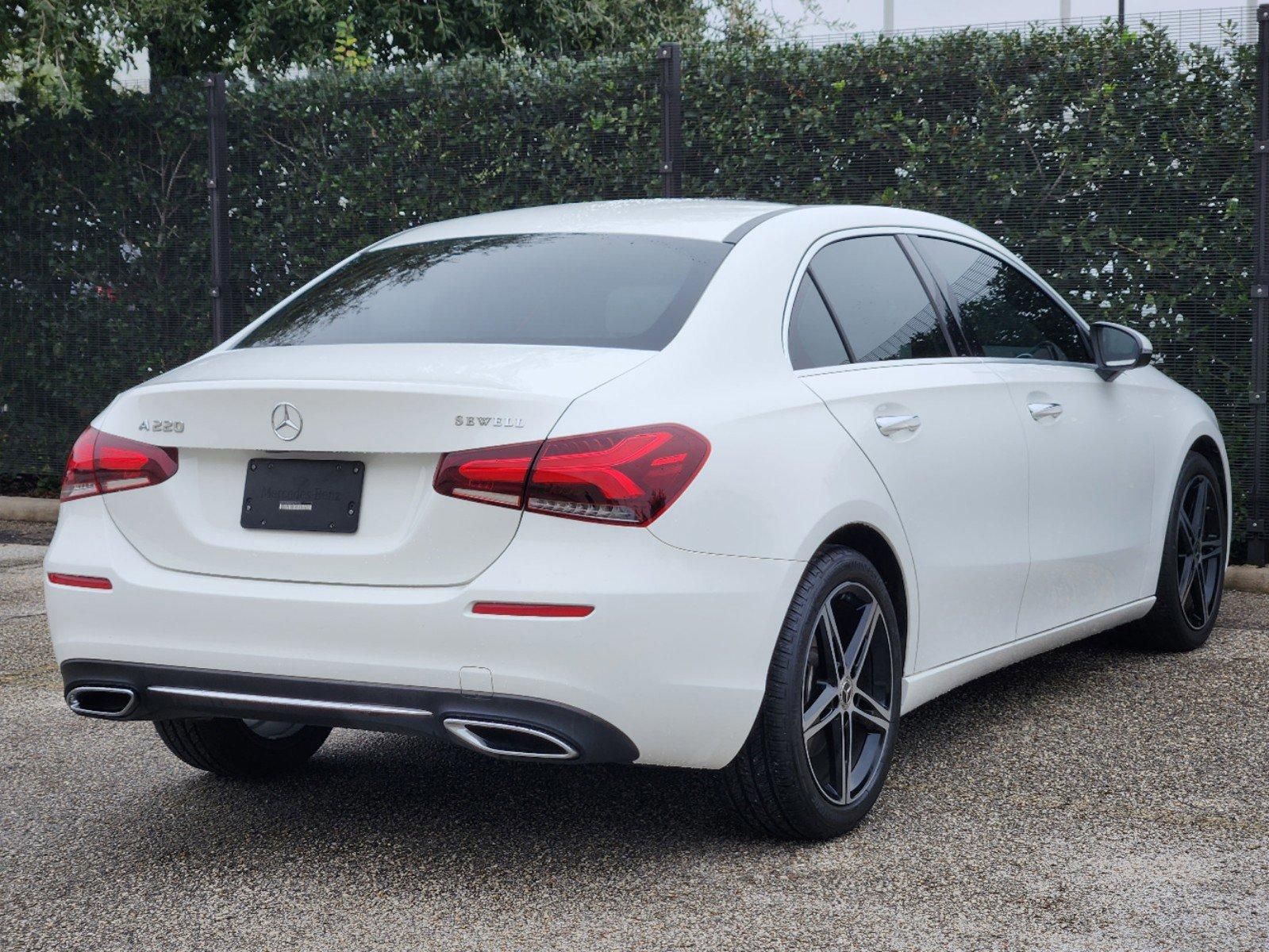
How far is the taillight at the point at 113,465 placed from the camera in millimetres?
3699

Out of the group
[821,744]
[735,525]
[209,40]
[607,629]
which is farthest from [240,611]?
[209,40]

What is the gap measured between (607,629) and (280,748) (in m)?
1.66

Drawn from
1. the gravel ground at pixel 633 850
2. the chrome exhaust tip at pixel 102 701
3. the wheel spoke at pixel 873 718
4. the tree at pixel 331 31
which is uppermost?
the tree at pixel 331 31

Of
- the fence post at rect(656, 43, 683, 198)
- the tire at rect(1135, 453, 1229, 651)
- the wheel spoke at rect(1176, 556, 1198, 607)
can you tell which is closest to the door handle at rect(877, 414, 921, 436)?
the tire at rect(1135, 453, 1229, 651)

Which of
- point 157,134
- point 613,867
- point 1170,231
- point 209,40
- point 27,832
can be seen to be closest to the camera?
point 613,867

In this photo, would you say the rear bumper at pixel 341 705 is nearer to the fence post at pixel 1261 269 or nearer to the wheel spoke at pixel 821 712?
the wheel spoke at pixel 821 712

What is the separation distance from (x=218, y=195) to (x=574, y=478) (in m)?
7.13

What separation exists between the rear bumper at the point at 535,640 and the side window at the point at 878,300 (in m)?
0.95

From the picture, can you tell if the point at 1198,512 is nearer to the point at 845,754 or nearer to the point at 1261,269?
the point at 1261,269

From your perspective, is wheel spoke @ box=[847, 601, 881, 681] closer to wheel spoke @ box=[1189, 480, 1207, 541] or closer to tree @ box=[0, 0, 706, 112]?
wheel spoke @ box=[1189, 480, 1207, 541]

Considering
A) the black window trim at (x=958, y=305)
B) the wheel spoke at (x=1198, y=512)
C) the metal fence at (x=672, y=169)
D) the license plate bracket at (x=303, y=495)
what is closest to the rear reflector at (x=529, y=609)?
the license plate bracket at (x=303, y=495)

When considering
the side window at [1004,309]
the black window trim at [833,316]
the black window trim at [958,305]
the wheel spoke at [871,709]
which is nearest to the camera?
the wheel spoke at [871,709]

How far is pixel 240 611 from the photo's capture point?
11.6 ft

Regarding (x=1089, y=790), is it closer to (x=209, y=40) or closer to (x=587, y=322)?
(x=587, y=322)
